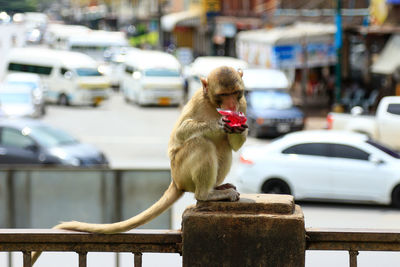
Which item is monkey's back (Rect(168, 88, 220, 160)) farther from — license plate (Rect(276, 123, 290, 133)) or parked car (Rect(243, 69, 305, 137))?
license plate (Rect(276, 123, 290, 133))

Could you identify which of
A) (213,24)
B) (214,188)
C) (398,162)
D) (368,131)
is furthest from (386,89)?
(214,188)

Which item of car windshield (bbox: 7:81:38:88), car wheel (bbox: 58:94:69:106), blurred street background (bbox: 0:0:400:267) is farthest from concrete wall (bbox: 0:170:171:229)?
car wheel (bbox: 58:94:69:106)

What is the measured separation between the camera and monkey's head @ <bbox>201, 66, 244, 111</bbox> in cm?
501

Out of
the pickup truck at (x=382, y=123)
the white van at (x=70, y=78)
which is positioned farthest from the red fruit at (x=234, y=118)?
the white van at (x=70, y=78)

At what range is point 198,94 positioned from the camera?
17.1ft

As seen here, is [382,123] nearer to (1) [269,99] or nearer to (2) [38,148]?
(1) [269,99]

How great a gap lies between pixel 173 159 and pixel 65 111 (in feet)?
103

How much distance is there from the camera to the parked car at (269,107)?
2741cm

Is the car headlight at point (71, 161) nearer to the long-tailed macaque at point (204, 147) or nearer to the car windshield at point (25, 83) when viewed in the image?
the long-tailed macaque at point (204, 147)

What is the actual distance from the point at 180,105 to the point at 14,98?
942 centimetres

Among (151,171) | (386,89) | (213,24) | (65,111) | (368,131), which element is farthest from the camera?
(213,24)

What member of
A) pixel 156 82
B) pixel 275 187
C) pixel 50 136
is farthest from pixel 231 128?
pixel 156 82

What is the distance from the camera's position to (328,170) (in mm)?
16516

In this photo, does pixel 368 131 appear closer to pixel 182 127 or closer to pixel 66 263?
pixel 66 263
